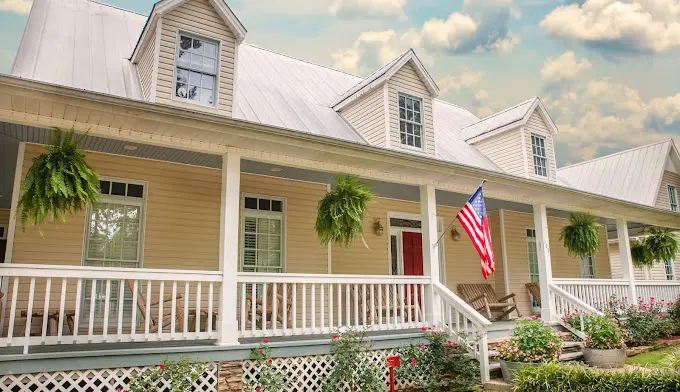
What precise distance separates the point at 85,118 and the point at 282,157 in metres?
2.56

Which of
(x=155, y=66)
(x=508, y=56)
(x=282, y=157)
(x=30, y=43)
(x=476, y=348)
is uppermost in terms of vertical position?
(x=508, y=56)

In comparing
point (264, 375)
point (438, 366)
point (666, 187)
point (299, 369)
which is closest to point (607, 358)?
point (438, 366)

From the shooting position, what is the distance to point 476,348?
7.55 metres

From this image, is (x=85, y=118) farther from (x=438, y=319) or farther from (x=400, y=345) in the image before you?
(x=438, y=319)

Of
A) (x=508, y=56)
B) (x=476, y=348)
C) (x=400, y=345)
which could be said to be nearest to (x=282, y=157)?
(x=400, y=345)

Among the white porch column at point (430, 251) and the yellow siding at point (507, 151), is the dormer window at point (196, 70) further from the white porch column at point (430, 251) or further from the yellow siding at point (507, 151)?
the yellow siding at point (507, 151)

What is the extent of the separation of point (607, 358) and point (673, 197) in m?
14.1

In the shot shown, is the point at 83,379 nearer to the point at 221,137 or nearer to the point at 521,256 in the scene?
the point at 221,137

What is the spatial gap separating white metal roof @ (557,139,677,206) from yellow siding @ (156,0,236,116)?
43.5 ft

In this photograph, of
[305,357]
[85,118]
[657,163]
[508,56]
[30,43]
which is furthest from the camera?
[508,56]

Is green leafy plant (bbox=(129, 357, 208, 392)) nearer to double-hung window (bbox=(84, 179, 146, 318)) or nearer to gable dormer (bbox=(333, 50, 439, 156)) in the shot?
double-hung window (bbox=(84, 179, 146, 318))

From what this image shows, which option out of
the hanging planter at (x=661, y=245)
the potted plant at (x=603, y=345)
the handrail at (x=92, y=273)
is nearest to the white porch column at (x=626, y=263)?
the hanging planter at (x=661, y=245)

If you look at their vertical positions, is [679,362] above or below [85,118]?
below

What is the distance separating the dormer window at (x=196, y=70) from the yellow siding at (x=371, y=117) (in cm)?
327
